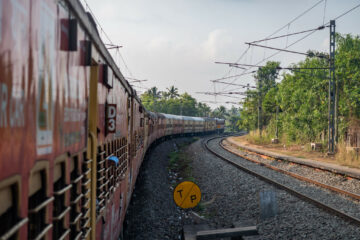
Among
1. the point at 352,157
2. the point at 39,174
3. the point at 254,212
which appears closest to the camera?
the point at 39,174

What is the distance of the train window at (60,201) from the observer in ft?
8.16

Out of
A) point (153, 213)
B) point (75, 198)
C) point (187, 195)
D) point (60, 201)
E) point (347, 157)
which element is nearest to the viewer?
point (60, 201)

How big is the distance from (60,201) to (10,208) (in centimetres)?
92

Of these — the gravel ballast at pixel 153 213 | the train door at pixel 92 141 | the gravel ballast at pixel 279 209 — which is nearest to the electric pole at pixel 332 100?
the gravel ballast at pixel 279 209

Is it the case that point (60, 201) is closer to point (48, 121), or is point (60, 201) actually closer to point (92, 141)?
point (48, 121)

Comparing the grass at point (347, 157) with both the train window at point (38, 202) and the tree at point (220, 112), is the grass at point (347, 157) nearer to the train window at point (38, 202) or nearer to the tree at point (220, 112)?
the train window at point (38, 202)

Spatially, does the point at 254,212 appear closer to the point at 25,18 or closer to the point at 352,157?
the point at 25,18

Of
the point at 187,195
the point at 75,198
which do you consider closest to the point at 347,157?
the point at 187,195

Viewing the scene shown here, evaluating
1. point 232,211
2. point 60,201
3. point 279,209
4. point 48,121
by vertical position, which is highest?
point 48,121

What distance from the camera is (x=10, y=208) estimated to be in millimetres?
1759

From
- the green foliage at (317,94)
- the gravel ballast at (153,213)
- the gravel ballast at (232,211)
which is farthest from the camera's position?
the green foliage at (317,94)

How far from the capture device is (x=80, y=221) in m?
3.18

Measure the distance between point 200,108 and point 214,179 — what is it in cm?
10467

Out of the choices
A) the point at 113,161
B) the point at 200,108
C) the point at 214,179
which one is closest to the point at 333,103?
the point at 214,179
